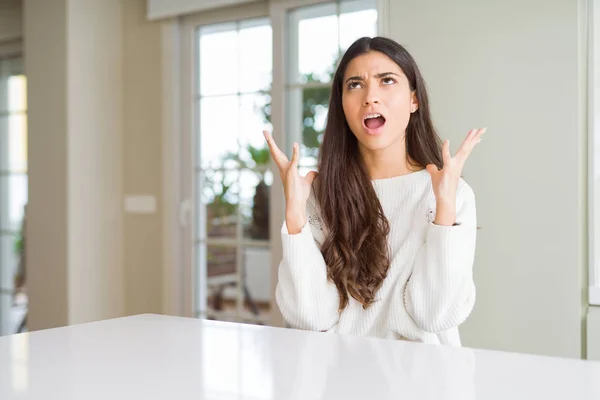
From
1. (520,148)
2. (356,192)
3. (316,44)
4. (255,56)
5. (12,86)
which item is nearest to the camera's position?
(356,192)

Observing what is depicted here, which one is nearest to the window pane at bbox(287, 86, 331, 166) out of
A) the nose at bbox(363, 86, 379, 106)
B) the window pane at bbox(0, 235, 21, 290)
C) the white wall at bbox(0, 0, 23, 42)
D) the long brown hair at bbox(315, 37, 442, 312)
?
the long brown hair at bbox(315, 37, 442, 312)

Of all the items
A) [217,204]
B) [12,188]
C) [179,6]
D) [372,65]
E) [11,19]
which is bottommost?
[217,204]

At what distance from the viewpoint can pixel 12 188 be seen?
4371 millimetres

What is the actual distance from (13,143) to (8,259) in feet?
2.75

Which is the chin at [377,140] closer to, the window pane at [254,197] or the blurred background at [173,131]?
the blurred background at [173,131]

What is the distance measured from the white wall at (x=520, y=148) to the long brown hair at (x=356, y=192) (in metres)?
0.91

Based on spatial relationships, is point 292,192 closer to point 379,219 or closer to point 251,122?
point 379,219

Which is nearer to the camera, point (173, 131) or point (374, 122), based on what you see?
point (374, 122)

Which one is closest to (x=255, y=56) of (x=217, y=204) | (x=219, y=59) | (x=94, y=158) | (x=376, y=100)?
(x=219, y=59)

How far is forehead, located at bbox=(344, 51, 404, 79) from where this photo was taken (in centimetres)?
150

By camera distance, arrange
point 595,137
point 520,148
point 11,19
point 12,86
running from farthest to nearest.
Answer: point 12,86 → point 11,19 → point 520,148 → point 595,137

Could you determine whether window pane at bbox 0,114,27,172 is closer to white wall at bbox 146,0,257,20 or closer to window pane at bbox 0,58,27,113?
window pane at bbox 0,58,27,113

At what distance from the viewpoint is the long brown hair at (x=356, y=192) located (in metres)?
1.42

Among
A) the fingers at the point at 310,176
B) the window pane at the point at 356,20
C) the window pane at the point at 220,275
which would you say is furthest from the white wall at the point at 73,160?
the fingers at the point at 310,176
